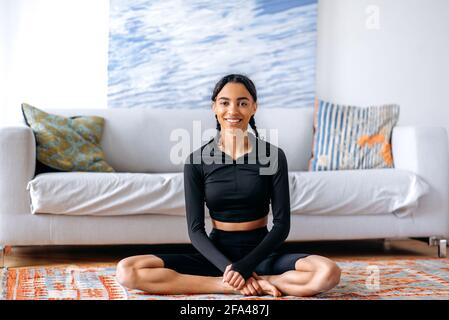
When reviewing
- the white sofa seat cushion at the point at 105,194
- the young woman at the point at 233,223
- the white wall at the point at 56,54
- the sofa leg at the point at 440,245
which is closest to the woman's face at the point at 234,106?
the young woman at the point at 233,223

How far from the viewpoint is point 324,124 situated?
11.8ft

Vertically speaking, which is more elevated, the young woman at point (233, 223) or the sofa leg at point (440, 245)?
the young woman at point (233, 223)

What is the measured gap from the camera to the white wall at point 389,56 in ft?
13.4

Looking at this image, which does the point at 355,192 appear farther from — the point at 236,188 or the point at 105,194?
the point at 105,194

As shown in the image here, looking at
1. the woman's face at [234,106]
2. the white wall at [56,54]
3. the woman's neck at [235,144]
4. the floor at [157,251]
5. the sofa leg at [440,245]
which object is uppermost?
the white wall at [56,54]

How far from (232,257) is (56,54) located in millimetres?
2314

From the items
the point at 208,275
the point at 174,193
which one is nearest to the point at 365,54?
the point at 174,193

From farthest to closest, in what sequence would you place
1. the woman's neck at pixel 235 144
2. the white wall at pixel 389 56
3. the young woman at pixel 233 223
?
the white wall at pixel 389 56 < the woman's neck at pixel 235 144 < the young woman at pixel 233 223

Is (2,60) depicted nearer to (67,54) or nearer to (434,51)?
(67,54)

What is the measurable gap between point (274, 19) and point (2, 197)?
2119 mm

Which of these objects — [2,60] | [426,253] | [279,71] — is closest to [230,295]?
[426,253]

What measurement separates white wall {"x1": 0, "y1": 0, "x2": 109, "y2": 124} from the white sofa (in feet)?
1.27

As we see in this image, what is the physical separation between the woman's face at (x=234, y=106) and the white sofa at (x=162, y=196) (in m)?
0.84

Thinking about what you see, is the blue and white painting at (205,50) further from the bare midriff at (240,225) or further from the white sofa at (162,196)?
the bare midriff at (240,225)
